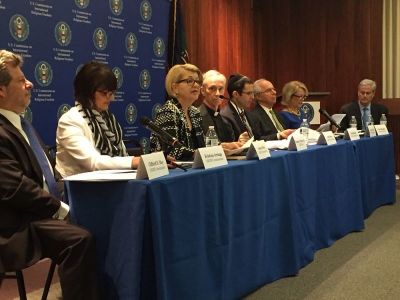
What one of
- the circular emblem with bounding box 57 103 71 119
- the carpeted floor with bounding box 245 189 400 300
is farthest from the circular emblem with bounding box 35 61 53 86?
the carpeted floor with bounding box 245 189 400 300

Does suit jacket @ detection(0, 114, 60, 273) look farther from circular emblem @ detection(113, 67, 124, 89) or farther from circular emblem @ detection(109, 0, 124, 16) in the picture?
circular emblem @ detection(109, 0, 124, 16)

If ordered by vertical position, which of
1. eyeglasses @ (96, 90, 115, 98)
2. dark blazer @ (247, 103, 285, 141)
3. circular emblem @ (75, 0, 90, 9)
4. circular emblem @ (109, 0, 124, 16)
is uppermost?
circular emblem @ (109, 0, 124, 16)

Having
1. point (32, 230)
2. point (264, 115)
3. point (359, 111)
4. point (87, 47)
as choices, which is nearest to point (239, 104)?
point (264, 115)

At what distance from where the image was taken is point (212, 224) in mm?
2156

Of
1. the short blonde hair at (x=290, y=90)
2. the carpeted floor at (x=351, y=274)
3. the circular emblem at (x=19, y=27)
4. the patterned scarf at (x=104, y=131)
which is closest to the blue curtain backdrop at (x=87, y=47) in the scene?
the circular emblem at (x=19, y=27)

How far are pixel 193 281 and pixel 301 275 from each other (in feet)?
3.14

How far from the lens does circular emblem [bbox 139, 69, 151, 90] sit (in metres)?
4.73

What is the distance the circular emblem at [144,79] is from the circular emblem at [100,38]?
529mm

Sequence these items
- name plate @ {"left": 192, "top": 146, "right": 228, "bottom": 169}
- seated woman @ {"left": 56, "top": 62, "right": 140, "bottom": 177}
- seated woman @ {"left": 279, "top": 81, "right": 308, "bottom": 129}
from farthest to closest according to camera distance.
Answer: seated woman @ {"left": 279, "top": 81, "right": 308, "bottom": 129} < seated woman @ {"left": 56, "top": 62, "right": 140, "bottom": 177} < name plate @ {"left": 192, "top": 146, "right": 228, "bottom": 169}

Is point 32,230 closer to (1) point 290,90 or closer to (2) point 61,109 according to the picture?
(2) point 61,109

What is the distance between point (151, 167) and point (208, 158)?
386 millimetres

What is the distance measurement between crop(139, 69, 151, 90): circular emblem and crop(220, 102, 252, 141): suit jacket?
124cm

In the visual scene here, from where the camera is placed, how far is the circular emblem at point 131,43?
14.9 ft

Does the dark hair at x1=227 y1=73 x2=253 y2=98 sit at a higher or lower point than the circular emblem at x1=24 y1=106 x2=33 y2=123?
higher
